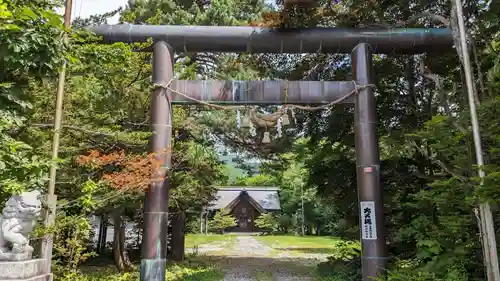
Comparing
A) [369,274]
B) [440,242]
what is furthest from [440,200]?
[369,274]

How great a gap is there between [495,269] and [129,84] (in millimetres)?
8770

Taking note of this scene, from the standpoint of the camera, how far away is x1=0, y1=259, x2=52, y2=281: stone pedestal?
5125 millimetres

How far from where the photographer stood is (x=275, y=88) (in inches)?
326

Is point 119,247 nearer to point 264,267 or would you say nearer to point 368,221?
point 264,267

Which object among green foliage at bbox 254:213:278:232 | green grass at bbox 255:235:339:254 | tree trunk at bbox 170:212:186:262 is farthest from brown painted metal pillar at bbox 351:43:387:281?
green foliage at bbox 254:213:278:232

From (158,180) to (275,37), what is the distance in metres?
4.01

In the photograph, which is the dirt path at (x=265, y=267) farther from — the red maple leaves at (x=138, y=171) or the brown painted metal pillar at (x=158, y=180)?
the red maple leaves at (x=138, y=171)

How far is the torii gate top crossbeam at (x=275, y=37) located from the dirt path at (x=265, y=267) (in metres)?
6.84

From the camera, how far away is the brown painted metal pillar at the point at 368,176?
25.1 ft

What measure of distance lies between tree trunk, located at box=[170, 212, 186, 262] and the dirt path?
1707 millimetres

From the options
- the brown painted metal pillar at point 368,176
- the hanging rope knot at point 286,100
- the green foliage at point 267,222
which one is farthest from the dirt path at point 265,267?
the green foliage at point 267,222

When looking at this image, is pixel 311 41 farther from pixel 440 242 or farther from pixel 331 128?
pixel 440 242

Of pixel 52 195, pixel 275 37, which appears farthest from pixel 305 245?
pixel 52 195

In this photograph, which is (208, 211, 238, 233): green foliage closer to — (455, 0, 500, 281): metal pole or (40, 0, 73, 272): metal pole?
(40, 0, 73, 272): metal pole
